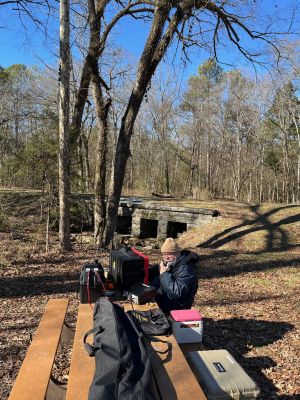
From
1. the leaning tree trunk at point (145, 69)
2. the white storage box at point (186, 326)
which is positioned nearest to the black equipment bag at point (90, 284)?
the white storage box at point (186, 326)

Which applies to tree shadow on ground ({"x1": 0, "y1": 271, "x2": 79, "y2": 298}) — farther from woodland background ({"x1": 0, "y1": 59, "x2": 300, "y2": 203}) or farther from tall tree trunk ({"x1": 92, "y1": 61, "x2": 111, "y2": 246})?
woodland background ({"x1": 0, "y1": 59, "x2": 300, "y2": 203})

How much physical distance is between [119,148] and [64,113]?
1.59 m

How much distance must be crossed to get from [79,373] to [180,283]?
1.65 m

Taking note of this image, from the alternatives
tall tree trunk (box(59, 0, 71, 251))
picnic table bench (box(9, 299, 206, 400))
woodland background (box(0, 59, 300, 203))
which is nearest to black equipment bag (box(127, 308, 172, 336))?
picnic table bench (box(9, 299, 206, 400))

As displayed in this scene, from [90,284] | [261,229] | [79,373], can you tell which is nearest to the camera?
[79,373]

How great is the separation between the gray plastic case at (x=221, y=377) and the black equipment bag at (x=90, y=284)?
117 centimetres

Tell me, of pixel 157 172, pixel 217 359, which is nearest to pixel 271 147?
pixel 157 172

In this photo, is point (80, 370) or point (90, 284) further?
point (90, 284)

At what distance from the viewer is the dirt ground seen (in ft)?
12.6

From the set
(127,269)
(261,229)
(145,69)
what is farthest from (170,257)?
(261,229)

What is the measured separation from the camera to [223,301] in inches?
234

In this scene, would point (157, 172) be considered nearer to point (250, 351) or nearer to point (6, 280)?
point (6, 280)

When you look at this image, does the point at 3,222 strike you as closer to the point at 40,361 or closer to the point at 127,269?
the point at 127,269

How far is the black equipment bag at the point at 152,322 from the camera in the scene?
3.11 meters
